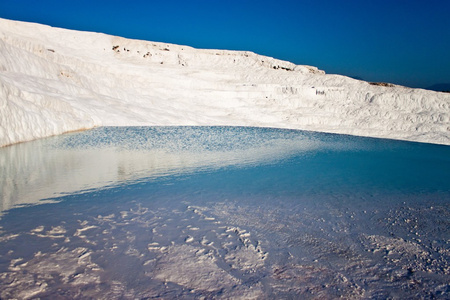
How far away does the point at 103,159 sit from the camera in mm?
11039

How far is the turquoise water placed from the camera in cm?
389

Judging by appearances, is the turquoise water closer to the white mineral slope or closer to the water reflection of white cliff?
the water reflection of white cliff

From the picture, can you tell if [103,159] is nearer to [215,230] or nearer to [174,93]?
[215,230]

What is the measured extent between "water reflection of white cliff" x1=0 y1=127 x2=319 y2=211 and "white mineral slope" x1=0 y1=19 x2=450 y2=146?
8.04ft

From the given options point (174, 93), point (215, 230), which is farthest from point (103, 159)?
point (174, 93)

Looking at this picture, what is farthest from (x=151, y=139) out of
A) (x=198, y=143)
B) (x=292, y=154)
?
(x=292, y=154)

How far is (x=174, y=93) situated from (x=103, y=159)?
69.8 ft

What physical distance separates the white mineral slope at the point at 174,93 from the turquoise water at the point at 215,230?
7812 millimetres

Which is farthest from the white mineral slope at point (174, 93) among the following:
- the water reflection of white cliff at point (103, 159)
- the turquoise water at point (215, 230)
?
the turquoise water at point (215, 230)

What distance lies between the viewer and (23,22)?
120 feet

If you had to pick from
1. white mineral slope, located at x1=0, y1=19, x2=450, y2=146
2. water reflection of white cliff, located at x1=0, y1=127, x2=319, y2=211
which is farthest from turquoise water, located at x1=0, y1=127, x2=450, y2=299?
white mineral slope, located at x1=0, y1=19, x2=450, y2=146

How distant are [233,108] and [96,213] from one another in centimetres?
2620

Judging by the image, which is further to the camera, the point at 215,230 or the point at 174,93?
the point at 174,93

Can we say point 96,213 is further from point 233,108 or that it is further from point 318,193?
point 233,108
